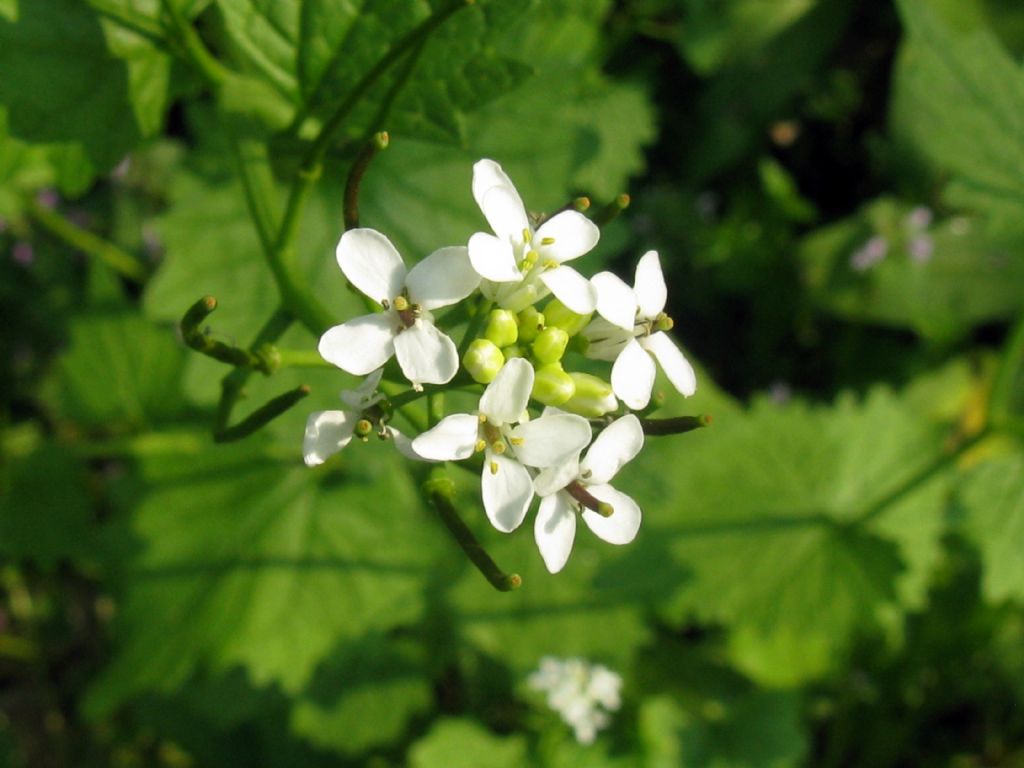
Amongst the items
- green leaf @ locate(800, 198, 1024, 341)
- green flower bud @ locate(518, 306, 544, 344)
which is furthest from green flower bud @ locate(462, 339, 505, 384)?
green leaf @ locate(800, 198, 1024, 341)

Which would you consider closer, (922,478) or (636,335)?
(636,335)

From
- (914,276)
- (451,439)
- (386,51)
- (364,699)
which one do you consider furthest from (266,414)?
(914,276)

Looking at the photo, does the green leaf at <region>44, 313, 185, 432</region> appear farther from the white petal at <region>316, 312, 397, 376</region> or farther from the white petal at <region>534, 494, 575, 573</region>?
the white petal at <region>534, 494, 575, 573</region>

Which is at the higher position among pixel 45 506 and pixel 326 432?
pixel 326 432

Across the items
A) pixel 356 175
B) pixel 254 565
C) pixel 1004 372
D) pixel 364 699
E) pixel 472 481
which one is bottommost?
pixel 364 699

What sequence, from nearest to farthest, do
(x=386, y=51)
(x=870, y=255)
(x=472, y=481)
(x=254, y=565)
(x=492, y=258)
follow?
(x=492, y=258) < (x=386, y=51) < (x=254, y=565) < (x=472, y=481) < (x=870, y=255)

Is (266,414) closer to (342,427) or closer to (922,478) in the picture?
(342,427)
